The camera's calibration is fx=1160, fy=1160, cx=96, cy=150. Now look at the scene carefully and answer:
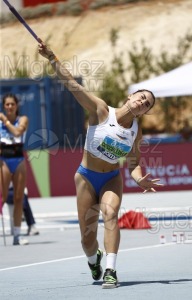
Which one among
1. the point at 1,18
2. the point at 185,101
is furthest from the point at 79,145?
the point at 1,18

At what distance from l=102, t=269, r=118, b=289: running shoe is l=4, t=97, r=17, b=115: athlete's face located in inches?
217

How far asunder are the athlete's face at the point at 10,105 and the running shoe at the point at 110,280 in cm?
551

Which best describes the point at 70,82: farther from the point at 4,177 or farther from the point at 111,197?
the point at 4,177

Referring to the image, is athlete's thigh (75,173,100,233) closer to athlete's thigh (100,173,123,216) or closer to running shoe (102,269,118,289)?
athlete's thigh (100,173,123,216)

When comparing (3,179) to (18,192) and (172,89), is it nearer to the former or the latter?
(18,192)

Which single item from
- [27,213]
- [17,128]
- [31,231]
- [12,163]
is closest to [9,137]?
[17,128]

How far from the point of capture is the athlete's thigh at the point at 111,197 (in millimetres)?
10219

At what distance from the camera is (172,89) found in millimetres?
20328

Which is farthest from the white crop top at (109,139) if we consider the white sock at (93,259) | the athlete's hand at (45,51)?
the white sock at (93,259)

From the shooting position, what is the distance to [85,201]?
10.4m

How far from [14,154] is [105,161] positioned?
16.5 feet

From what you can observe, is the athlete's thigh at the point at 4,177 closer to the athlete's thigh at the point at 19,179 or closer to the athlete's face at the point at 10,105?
the athlete's thigh at the point at 19,179

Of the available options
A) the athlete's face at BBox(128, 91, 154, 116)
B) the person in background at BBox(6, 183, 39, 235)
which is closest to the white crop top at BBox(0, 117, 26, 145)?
the person in background at BBox(6, 183, 39, 235)

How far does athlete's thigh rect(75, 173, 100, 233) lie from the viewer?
10352 mm
